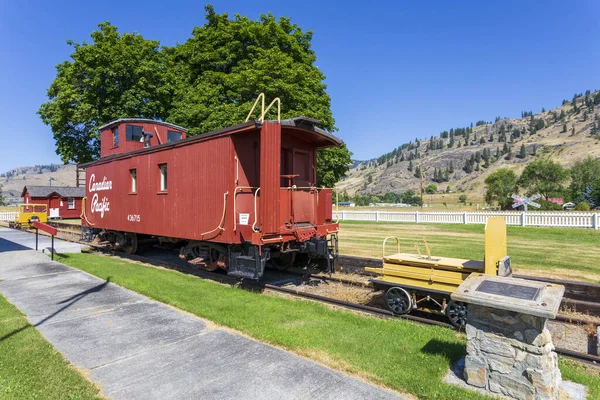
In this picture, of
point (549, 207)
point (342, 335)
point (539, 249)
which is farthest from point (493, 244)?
point (549, 207)

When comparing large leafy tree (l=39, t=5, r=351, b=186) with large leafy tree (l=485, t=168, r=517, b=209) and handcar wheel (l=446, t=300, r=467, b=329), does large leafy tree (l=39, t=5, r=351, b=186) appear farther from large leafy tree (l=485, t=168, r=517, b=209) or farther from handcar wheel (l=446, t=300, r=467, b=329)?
large leafy tree (l=485, t=168, r=517, b=209)

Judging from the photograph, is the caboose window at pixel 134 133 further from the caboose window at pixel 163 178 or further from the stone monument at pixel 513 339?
the stone monument at pixel 513 339

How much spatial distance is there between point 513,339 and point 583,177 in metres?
76.6

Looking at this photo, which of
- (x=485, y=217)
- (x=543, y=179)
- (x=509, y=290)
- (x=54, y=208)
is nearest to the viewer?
(x=509, y=290)

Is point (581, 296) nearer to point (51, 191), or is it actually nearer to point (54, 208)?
point (51, 191)

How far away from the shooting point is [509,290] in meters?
3.99

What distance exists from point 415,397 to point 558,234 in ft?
62.8

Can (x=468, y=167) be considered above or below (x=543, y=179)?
above

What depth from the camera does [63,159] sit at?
→ 1000 inches

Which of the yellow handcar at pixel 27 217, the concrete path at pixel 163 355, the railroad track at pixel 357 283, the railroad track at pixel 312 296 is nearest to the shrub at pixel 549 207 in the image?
the railroad track at pixel 357 283

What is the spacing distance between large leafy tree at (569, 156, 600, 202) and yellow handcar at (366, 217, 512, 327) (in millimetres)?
67996

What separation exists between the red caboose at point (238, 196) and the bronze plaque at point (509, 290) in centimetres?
488

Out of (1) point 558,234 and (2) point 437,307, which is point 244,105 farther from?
(1) point 558,234

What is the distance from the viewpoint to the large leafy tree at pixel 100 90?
22797 millimetres
